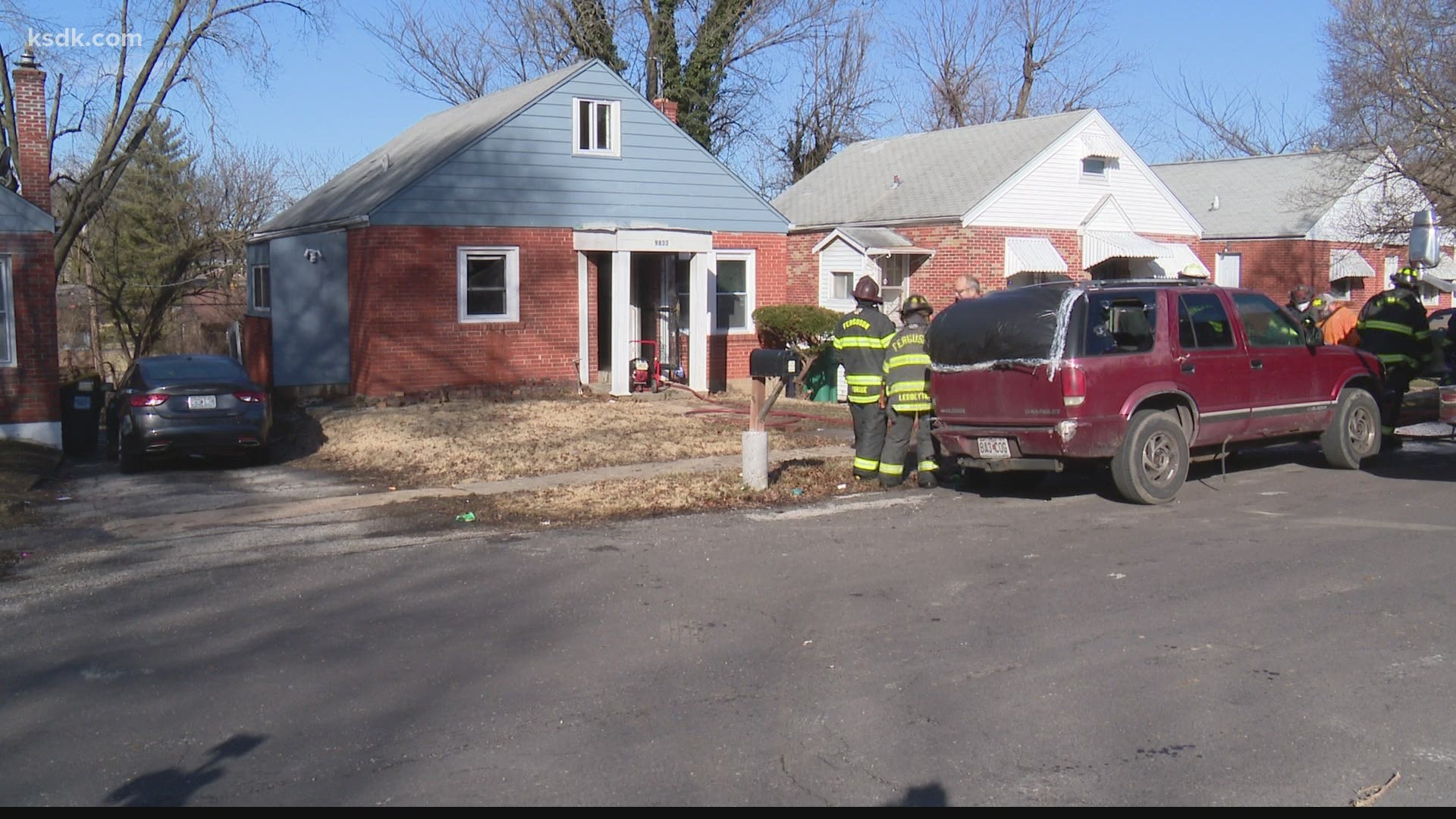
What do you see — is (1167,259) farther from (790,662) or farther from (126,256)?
(126,256)

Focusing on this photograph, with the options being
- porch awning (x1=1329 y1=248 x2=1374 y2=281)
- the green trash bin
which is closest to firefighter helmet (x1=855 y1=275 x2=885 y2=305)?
the green trash bin

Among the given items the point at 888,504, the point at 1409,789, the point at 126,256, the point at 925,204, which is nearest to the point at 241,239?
the point at 126,256

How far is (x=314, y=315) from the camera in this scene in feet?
68.3

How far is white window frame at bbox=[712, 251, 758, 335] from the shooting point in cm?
2212

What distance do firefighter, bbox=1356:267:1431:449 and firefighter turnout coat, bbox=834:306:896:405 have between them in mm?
5551

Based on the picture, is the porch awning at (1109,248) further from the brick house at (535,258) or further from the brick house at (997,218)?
the brick house at (535,258)

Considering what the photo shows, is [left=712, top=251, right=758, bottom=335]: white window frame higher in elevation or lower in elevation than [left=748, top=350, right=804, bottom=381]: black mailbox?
higher

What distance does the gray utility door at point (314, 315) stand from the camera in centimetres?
2033

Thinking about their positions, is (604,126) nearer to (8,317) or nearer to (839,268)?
(839,268)

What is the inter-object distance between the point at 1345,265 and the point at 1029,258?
13.0 m

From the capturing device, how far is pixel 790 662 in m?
6.26

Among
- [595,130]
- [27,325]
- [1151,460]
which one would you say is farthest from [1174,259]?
[27,325]

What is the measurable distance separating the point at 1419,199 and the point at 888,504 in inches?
918

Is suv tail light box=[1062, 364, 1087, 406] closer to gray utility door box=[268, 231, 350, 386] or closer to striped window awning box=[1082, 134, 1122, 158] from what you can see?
gray utility door box=[268, 231, 350, 386]
